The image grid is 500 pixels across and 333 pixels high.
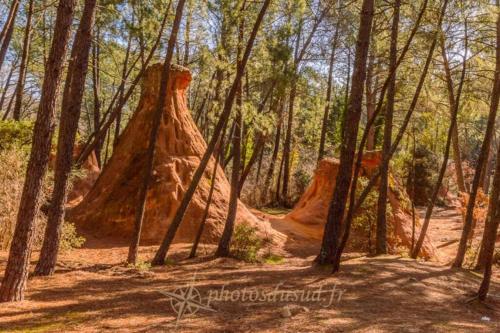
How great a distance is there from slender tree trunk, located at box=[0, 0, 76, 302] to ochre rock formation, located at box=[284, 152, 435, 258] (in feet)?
33.2

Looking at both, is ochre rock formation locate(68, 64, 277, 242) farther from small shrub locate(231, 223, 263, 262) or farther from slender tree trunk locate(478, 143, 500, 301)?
slender tree trunk locate(478, 143, 500, 301)

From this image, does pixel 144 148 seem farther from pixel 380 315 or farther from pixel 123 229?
pixel 380 315

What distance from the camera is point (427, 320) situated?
20.2ft

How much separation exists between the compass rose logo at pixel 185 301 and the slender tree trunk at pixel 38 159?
84.6 inches

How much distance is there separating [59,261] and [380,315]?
285 inches

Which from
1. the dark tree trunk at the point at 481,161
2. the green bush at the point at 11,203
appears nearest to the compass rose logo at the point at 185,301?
the green bush at the point at 11,203

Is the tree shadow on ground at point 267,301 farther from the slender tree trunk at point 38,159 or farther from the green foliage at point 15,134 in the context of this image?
the green foliage at point 15,134

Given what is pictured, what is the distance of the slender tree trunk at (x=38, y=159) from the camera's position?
6.30 meters

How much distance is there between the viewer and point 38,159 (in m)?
6.30

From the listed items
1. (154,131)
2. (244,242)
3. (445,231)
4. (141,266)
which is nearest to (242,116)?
(154,131)

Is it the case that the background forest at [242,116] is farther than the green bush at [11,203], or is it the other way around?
the green bush at [11,203]

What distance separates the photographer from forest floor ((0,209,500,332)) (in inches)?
224

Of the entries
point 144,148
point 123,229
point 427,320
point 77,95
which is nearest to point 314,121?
point 144,148

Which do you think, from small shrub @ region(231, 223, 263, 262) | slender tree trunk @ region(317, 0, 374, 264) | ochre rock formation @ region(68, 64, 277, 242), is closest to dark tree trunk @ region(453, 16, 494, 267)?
slender tree trunk @ region(317, 0, 374, 264)
